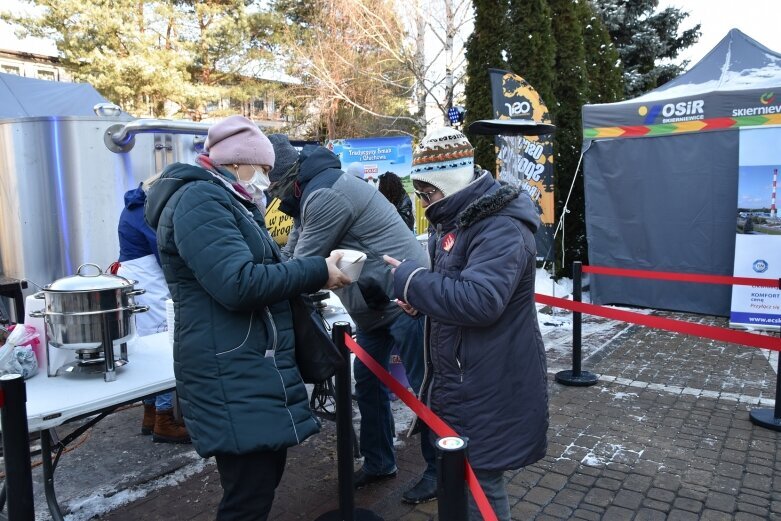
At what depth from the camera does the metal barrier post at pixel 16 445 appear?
192 cm

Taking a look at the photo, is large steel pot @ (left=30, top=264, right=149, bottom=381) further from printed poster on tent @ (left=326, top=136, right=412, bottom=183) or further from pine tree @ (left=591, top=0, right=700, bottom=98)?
pine tree @ (left=591, top=0, right=700, bottom=98)

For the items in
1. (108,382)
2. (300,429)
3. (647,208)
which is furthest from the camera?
(647,208)

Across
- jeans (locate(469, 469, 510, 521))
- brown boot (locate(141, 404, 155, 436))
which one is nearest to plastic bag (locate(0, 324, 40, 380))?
brown boot (locate(141, 404, 155, 436))

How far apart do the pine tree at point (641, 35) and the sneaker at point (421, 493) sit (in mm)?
15584

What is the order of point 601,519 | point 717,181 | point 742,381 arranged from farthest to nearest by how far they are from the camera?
point 717,181 → point 742,381 → point 601,519

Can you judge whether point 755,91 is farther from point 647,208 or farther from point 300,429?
point 300,429

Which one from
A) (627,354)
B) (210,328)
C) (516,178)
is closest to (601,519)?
(210,328)

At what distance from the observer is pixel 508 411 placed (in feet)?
6.99

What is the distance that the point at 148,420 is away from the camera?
14.0ft

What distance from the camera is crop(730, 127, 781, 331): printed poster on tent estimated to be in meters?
7.11

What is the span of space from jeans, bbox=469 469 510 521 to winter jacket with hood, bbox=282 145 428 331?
3.71 feet

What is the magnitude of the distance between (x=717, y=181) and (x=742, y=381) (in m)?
3.34

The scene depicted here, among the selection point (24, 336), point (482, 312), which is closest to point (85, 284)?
point (24, 336)

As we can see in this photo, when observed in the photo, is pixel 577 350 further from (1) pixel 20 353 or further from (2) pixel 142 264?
(1) pixel 20 353
